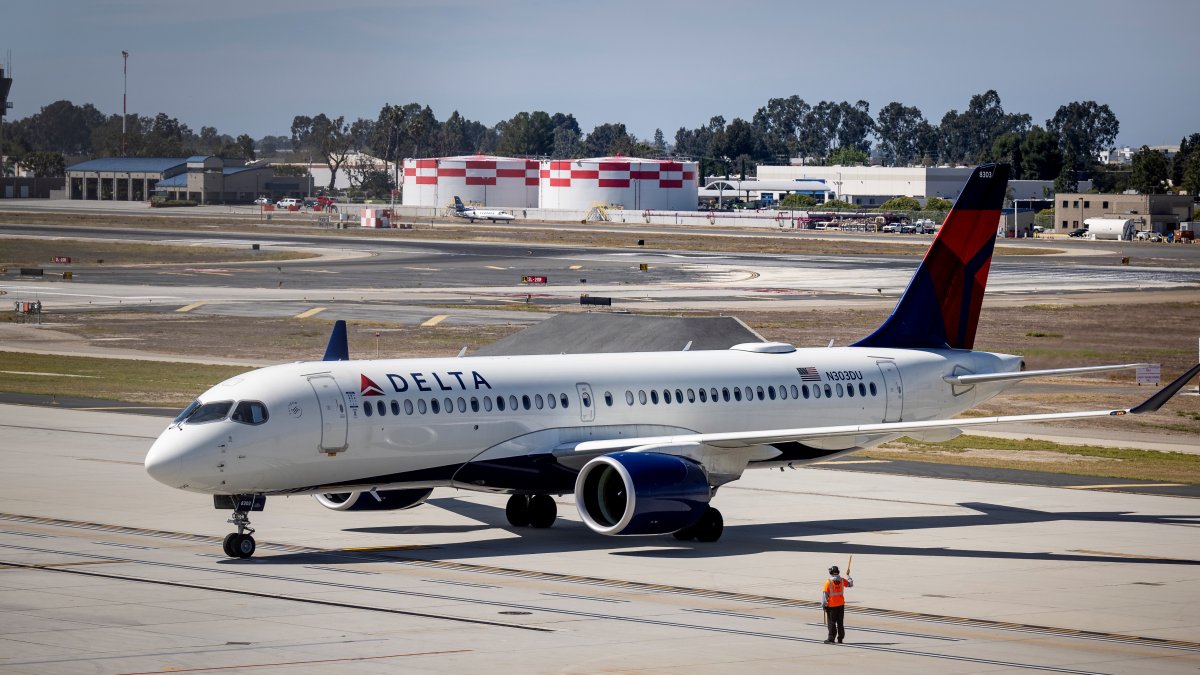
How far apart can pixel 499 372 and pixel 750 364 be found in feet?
23.8

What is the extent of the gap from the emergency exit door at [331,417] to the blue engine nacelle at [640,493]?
535 centimetres

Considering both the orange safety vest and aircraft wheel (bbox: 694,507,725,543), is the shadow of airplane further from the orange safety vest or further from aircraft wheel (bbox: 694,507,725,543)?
the orange safety vest

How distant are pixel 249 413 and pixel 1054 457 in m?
30.2

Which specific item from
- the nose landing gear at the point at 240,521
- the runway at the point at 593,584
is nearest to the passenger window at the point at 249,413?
the nose landing gear at the point at 240,521

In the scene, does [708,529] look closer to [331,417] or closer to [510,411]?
[510,411]

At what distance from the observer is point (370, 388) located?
1367 inches

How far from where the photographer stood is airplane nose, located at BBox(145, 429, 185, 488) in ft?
108

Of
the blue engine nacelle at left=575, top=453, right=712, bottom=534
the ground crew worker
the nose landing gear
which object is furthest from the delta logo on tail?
the ground crew worker

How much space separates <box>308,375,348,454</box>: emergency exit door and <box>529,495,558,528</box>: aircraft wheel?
6304 mm

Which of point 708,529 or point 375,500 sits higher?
point 375,500

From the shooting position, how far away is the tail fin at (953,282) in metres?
44.0

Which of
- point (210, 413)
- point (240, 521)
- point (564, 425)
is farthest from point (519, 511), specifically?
point (210, 413)

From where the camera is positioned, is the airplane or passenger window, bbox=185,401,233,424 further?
the airplane

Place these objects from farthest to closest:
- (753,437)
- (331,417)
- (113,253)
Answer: (113,253)
(753,437)
(331,417)
